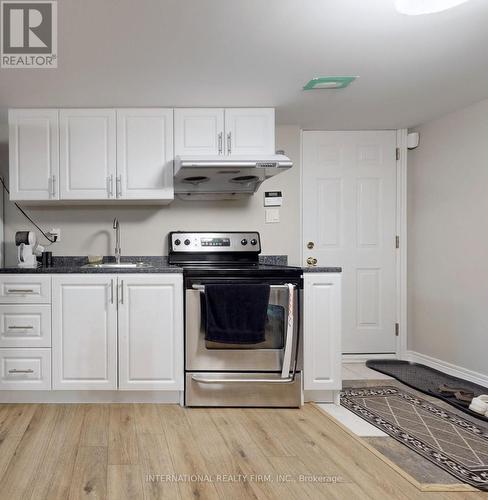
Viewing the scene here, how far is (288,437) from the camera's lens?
2.36 meters

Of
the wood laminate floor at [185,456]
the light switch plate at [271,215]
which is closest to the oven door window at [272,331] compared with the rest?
the wood laminate floor at [185,456]

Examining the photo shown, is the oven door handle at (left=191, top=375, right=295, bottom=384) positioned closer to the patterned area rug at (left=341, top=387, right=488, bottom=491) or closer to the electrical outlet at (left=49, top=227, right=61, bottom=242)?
the patterned area rug at (left=341, top=387, right=488, bottom=491)

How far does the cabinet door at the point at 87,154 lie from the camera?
321 cm

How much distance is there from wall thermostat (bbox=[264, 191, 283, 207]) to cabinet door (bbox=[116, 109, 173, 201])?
86 cm

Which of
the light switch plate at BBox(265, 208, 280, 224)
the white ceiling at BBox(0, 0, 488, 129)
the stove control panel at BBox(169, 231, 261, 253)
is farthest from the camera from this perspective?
the light switch plate at BBox(265, 208, 280, 224)

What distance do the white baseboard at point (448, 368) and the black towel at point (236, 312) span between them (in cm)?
180

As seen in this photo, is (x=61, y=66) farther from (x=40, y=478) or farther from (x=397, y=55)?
(x=40, y=478)

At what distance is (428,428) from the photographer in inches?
97.3

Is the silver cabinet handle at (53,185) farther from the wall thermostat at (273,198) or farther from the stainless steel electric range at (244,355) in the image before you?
the wall thermostat at (273,198)

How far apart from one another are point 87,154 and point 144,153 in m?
0.41

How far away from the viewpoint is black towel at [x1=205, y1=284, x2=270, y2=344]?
2703mm

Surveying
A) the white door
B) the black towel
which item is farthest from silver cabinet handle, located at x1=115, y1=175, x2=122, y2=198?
the white door

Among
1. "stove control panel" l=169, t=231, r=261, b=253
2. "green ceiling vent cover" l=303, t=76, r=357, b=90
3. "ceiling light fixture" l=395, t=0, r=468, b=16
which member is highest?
"green ceiling vent cover" l=303, t=76, r=357, b=90

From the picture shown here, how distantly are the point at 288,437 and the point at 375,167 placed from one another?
2.64m
